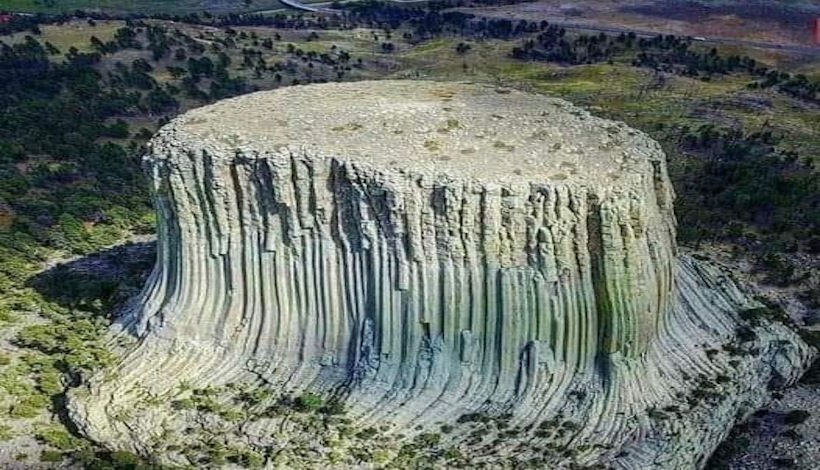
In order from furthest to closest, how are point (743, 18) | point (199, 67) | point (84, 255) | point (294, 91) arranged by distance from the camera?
point (743, 18) < point (199, 67) < point (84, 255) < point (294, 91)

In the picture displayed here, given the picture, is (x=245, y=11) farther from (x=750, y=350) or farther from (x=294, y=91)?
(x=750, y=350)

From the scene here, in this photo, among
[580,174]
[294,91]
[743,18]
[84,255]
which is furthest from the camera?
[743,18]

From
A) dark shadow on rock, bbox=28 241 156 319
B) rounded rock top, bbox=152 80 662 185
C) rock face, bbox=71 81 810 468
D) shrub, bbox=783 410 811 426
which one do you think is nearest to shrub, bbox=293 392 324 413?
rock face, bbox=71 81 810 468

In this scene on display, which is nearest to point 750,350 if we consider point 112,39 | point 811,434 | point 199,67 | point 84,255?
point 811,434

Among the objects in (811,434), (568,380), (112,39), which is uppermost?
(112,39)

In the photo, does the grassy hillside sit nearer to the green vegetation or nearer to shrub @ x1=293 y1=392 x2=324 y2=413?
the green vegetation

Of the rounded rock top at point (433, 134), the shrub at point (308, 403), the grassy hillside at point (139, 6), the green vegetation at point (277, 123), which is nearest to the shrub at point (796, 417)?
the green vegetation at point (277, 123)

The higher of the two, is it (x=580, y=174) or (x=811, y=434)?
(x=580, y=174)
